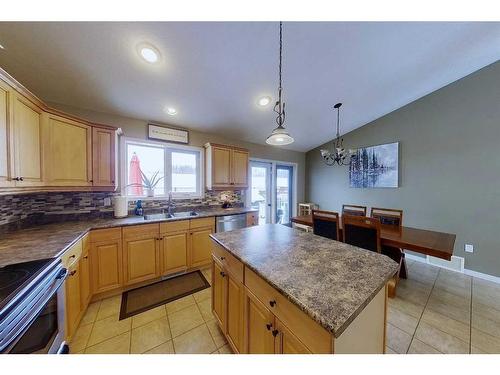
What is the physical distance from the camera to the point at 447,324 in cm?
176

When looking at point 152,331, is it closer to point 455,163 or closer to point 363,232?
point 363,232

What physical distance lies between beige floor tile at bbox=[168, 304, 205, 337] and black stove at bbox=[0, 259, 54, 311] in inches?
46.1

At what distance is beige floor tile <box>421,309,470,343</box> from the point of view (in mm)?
1637

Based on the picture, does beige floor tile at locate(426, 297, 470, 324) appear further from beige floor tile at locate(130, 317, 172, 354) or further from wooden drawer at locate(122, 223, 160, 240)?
wooden drawer at locate(122, 223, 160, 240)

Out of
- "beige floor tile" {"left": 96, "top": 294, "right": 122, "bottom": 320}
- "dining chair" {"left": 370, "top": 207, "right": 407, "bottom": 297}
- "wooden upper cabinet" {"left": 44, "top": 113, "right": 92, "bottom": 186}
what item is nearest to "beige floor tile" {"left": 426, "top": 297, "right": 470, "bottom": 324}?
"dining chair" {"left": 370, "top": 207, "right": 407, "bottom": 297}

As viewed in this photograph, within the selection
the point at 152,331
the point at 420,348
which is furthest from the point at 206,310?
the point at 420,348

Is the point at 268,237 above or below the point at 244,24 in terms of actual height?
below

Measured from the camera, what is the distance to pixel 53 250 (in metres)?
1.35

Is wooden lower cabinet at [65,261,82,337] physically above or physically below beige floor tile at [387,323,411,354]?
above

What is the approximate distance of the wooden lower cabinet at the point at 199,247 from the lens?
2664 millimetres

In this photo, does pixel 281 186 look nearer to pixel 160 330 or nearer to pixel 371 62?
pixel 371 62

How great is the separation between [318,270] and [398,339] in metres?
1.37
